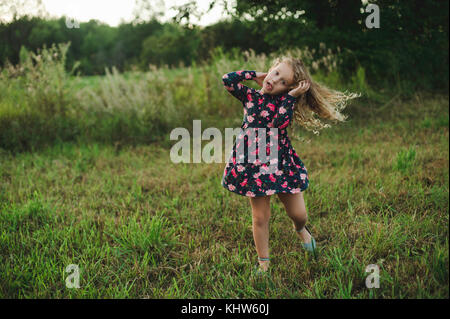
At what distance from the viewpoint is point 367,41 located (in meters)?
5.89

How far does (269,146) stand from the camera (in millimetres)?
2162

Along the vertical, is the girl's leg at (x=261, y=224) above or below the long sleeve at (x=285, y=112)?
below

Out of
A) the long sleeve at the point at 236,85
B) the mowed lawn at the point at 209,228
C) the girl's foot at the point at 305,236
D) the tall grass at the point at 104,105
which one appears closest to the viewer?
the mowed lawn at the point at 209,228

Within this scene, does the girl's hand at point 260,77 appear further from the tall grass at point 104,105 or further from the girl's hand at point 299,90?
the tall grass at point 104,105

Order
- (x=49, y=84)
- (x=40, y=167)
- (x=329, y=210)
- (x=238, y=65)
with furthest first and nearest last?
(x=238, y=65) < (x=49, y=84) < (x=40, y=167) < (x=329, y=210)

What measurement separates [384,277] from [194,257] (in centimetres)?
127

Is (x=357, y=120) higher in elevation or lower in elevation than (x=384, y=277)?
higher

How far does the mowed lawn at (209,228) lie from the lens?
2051 mm

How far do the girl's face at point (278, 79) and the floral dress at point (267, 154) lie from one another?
0.18ft

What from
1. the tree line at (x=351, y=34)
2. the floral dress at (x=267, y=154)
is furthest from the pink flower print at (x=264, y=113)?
the tree line at (x=351, y=34)

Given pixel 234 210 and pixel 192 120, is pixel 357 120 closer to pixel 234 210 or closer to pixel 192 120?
pixel 192 120

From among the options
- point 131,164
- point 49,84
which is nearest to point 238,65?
point 131,164

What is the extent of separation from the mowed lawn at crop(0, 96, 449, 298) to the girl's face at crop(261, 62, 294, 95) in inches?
46.7

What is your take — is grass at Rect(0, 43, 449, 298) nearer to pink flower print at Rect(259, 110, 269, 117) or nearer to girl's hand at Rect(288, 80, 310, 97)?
pink flower print at Rect(259, 110, 269, 117)
